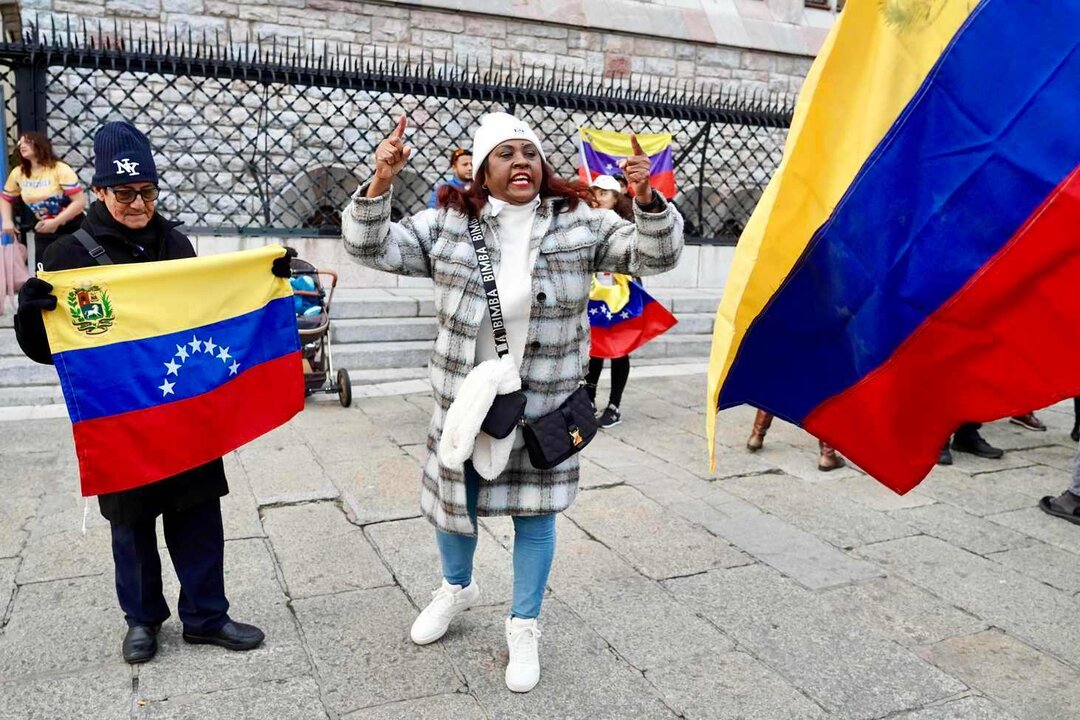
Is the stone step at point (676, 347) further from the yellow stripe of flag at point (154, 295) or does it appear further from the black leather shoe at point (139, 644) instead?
the black leather shoe at point (139, 644)

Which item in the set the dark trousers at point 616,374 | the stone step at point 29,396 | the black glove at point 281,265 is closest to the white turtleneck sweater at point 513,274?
the black glove at point 281,265

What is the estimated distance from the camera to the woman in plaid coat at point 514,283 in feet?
9.25

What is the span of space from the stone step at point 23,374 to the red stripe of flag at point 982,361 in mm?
6506

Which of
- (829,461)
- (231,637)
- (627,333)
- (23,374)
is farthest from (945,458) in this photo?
(23,374)

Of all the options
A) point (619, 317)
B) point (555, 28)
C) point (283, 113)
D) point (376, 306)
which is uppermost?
point (555, 28)

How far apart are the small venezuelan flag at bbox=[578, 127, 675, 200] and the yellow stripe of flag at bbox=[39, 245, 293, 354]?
6.07 meters

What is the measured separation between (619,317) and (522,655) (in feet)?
12.2

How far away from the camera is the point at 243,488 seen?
16.3 ft

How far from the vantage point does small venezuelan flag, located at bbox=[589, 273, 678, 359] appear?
6.45 meters

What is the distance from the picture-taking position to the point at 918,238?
8.10 feet

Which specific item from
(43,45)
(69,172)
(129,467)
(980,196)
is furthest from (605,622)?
(43,45)

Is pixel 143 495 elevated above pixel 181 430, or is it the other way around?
pixel 181 430

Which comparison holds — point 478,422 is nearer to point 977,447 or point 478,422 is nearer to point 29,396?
point 977,447

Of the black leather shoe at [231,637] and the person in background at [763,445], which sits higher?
the black leather shoe at [231,637]
